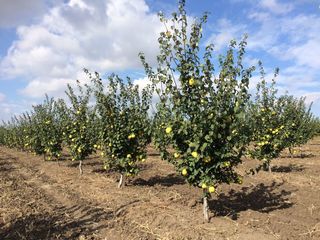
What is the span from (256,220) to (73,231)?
12.2 ft

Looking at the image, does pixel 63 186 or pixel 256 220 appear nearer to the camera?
pixel 256 220

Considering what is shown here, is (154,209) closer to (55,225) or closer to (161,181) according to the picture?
(55,225)

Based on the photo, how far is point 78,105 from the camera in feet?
49.3

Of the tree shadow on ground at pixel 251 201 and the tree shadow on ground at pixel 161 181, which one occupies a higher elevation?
the tree shadow on ground at pixel 161 181

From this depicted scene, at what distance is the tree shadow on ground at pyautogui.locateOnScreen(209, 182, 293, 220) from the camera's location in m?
8.70

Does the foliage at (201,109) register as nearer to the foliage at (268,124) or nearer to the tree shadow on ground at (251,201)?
the tree shadow on ground at (251,201)

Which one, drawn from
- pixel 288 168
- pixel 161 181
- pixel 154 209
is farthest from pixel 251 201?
pixel 288 168

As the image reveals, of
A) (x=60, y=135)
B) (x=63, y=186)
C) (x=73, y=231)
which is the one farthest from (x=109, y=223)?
(x=60, y=135)

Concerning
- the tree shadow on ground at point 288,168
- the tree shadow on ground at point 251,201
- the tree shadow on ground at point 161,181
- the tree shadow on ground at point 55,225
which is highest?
the tree shadow on ground at point 288,168

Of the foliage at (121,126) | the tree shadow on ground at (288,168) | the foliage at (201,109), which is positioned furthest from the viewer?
the tree shadow on ground at (288,168)

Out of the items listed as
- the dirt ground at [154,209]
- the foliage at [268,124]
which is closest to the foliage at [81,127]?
the dirt ground at [154,209]

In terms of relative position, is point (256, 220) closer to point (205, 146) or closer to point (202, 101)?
point (205, 146)

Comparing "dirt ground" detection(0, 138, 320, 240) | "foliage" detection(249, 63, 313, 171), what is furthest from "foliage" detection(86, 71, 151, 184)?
"foliage" detection(249, 63, 313, 171)

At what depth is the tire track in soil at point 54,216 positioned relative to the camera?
24.1ft
